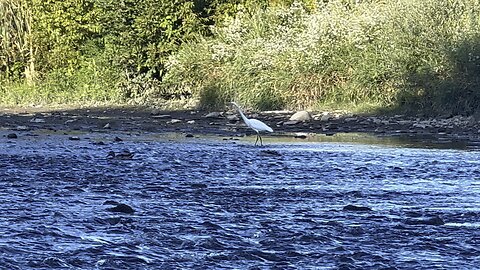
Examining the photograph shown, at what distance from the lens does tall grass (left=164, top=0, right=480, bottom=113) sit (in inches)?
862

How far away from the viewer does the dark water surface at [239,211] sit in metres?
6.22

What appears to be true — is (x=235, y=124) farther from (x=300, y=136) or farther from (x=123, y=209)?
(x=123, y=209)

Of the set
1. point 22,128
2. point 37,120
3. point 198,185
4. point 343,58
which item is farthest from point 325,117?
point 198,185

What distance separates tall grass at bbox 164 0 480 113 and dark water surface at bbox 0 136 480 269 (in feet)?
25.2

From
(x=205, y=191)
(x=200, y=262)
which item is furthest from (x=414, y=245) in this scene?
(x=205, y=191)

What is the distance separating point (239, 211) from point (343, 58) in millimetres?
17344

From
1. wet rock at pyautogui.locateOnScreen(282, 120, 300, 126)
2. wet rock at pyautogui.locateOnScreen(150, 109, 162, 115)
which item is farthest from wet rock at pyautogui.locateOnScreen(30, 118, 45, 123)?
wet rock at pyautogui.locateOnScreen(282, 120, 300, 126)

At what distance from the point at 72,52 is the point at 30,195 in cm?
2711

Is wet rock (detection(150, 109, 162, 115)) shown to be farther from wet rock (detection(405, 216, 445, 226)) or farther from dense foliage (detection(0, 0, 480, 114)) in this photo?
wet rock (detection(405, 216, 445, 226))

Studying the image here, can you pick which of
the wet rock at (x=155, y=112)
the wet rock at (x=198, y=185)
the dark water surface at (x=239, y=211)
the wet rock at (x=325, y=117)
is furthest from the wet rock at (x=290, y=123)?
the wet rock at (x=198, y=185)

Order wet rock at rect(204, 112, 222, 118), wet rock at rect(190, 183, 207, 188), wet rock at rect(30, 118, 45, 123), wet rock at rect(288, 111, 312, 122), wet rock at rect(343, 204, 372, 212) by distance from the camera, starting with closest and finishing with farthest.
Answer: wet rock at rect(343, 204, 372, 212) < wet rock at rect(190, 183, 207, 188) < wet rock at rect(288, 111, 312, 122) < wet rock at rect(30, 118, 45, 123) < wet rock at rect(204, 112, 222, 118)

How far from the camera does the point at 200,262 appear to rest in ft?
19.8

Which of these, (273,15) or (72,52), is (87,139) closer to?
(273,15)

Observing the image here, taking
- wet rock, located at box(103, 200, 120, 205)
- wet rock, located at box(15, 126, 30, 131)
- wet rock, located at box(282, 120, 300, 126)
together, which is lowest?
wet rock, located at box(103, 200, 120, 205)
